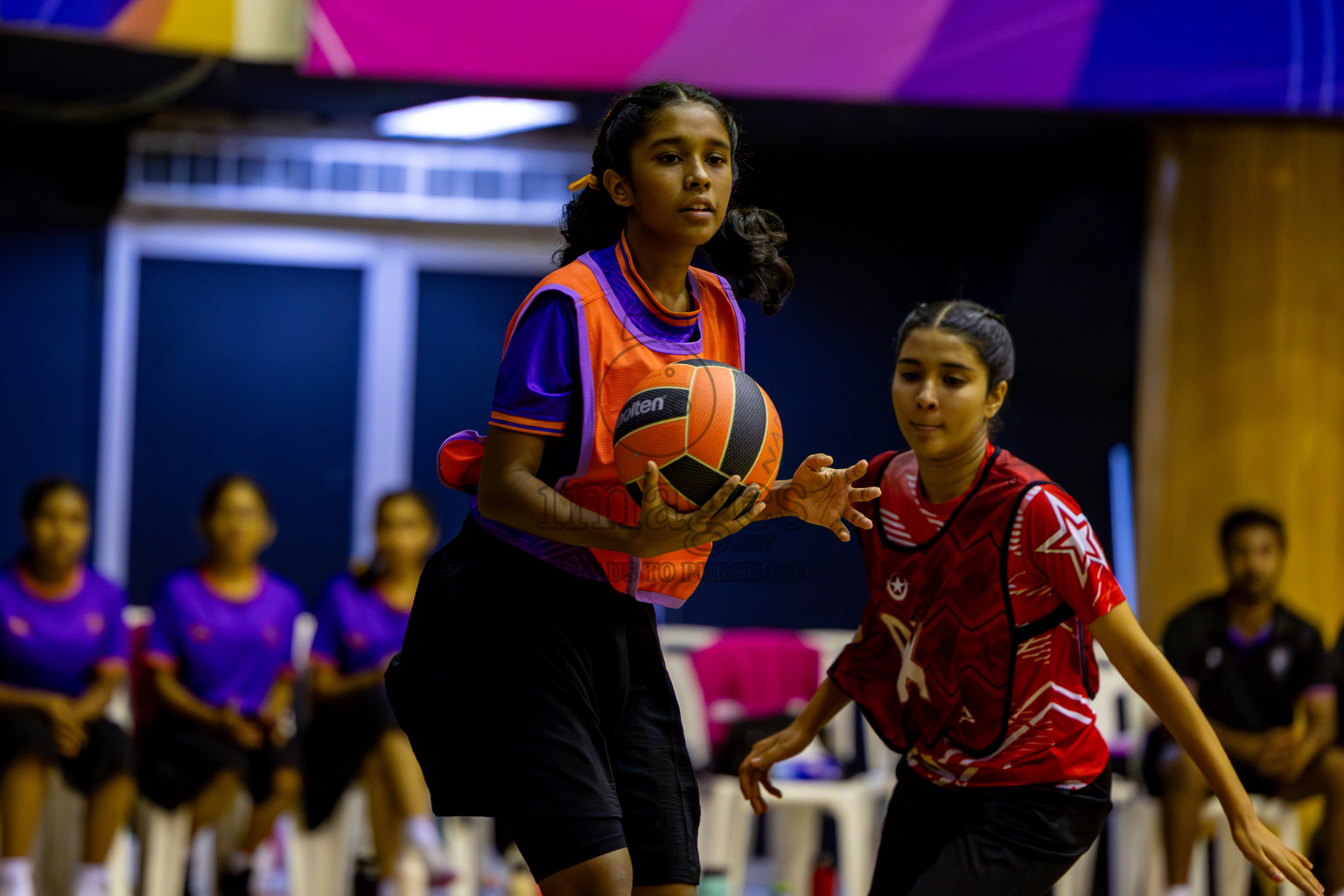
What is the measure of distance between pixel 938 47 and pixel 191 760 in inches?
153

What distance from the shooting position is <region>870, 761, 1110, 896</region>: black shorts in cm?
244

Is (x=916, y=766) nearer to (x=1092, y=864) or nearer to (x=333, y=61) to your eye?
(x=1092, y=864)

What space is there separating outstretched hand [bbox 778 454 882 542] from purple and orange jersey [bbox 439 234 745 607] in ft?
0.65

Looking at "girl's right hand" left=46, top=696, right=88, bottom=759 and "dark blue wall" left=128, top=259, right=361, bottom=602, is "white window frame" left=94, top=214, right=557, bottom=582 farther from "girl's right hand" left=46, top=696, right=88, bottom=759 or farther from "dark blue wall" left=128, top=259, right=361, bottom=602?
"girl's right hand" left=46, top=696, right=88, bottom=759

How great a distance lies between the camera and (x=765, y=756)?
8.93ft

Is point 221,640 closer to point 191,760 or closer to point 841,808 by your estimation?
point 191,760

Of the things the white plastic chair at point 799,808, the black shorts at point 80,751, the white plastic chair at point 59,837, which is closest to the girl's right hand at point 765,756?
the white plastic chair at point 799,808

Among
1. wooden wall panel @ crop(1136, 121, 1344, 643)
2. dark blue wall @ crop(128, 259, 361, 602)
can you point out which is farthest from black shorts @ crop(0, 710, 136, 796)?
wooden wall panel @ crop(1136, 121, 1344, 643)

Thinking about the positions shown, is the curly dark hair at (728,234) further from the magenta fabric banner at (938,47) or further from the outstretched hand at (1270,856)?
the magenta fabric banner at (938,47)

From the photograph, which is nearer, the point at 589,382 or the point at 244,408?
the point at 589,382

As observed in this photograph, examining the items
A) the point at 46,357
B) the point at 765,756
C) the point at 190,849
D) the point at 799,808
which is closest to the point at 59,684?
the point at 190,849

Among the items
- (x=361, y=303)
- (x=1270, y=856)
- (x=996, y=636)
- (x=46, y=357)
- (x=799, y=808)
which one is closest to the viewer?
(x=1270, y=856)

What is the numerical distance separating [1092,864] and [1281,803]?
69 centimetres

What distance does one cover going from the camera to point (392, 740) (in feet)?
16.2
